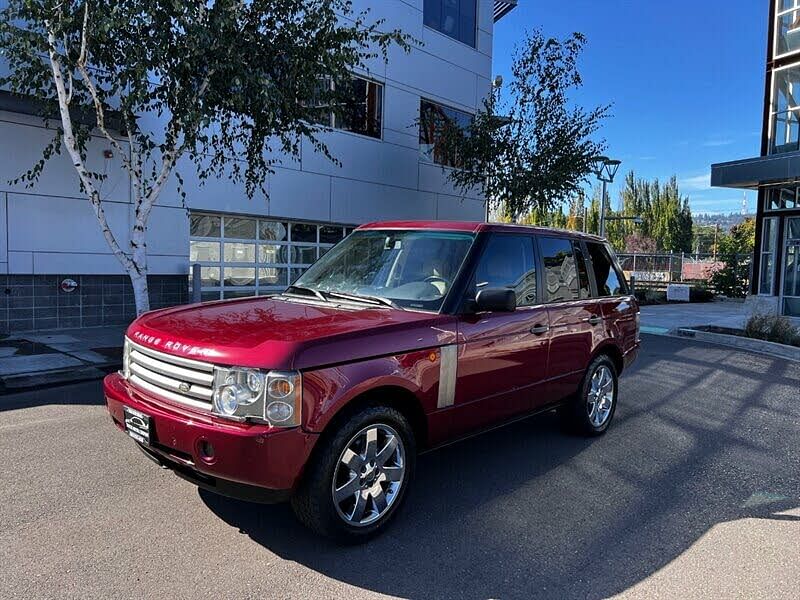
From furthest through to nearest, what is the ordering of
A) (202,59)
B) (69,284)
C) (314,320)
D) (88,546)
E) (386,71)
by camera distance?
(386,71)
(69,284)
(202,59)
(314,320)
(88,546)

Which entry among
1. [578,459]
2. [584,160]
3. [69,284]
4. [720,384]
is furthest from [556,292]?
[584,160]

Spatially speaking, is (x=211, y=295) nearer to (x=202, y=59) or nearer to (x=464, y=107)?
(x=202, y=59)

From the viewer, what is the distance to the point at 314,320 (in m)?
3.58

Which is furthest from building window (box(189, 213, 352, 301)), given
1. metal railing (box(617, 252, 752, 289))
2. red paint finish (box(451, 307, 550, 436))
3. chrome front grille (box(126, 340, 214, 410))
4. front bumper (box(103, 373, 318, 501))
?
metal railing (box(617, 252, 752, 289))

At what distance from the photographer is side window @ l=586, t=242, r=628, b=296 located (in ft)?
18.6

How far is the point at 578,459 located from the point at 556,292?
140cm

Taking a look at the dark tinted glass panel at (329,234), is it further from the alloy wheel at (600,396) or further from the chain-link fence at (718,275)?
the chain-link fence at (718,275)

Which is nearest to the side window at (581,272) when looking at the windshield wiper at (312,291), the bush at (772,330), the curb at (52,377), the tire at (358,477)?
the windshield wiper at (312,291)

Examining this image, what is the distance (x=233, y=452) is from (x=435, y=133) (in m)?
15.8

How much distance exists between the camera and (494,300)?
150 inches

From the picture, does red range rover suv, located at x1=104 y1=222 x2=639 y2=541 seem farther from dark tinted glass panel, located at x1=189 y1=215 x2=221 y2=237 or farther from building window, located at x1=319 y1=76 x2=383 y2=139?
building window, located at x1=319 y1=76 x2=383 y2=139

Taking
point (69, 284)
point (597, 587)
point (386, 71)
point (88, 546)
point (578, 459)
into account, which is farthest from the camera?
point (386, 71)

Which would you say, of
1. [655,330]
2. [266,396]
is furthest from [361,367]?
[655,330]

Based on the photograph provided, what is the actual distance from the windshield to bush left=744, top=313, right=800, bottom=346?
413 inches
